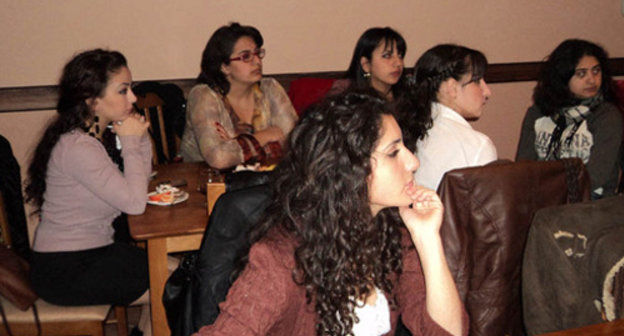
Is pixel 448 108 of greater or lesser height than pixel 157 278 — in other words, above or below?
above

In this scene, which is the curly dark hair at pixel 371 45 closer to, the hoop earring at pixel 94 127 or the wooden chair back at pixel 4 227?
the hoop earring at pixel 94 127

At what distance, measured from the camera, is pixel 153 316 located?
2094mm

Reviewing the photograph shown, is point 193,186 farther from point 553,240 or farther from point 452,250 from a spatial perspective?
point 553,240

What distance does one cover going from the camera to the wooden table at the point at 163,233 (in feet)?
6.33

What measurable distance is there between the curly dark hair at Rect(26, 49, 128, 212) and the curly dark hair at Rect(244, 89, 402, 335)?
1.24m

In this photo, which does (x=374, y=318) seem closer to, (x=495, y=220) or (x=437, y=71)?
(x=495, y=220)

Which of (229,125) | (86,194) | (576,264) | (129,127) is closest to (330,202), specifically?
(576,264)

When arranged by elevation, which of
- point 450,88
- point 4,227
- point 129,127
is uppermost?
point 450,88

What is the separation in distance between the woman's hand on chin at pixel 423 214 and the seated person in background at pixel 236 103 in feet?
4.61

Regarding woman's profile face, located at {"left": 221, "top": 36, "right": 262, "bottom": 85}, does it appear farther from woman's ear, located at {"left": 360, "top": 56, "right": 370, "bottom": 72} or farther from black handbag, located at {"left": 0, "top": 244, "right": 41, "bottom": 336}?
black handbag, located at {"left": 0, "top": 244, "right": 41, "bottom": 336}

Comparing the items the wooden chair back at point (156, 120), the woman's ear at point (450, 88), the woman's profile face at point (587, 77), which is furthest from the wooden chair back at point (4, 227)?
the woman's profile face at point (587, 77)

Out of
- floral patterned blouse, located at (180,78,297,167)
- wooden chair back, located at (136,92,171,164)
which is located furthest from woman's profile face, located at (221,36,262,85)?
wooden chair back, located at (136,92,171,164)

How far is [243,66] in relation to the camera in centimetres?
294

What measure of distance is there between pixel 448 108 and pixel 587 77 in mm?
1100
